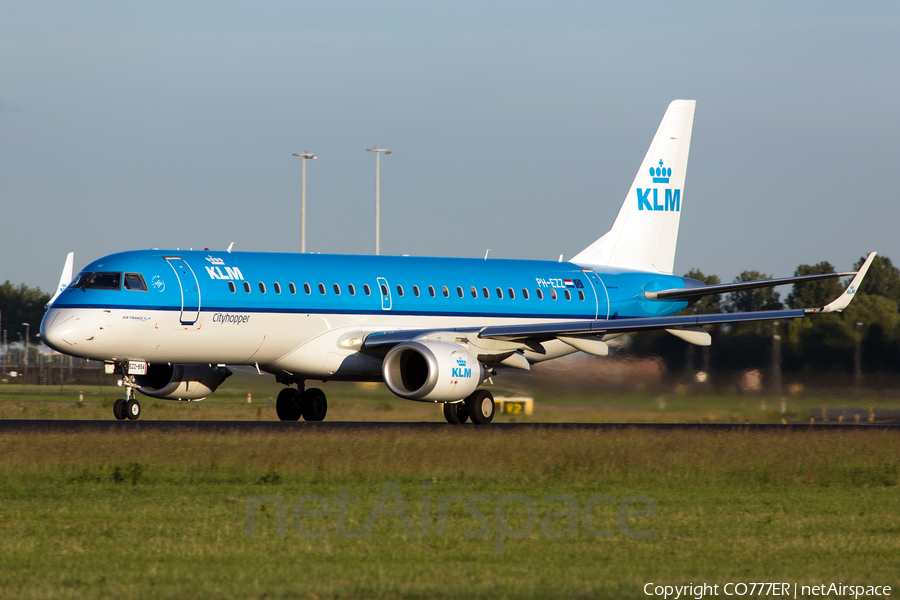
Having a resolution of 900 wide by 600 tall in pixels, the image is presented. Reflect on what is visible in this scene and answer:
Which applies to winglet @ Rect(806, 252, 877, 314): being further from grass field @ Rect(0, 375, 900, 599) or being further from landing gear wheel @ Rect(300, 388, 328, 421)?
landing gear wheel @ Rect(300, 388, 328, 421)

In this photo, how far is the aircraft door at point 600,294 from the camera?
3228 centimetres

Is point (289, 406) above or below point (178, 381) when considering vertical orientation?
below

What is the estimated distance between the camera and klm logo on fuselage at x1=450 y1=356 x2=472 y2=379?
84.3ft

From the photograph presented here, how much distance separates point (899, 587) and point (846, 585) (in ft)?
1.58

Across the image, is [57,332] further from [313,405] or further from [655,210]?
[655,210]

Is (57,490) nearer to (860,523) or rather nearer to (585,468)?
(585,468)

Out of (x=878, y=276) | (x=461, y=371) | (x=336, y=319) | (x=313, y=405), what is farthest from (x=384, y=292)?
(x=878, y=276)

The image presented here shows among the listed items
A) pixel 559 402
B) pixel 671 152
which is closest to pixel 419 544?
pixel 559 402

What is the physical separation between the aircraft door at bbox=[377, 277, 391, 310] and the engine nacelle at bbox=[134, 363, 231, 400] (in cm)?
433

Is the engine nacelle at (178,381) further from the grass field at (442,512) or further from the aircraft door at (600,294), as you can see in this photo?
the aircraft door at (600,294)

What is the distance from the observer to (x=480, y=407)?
27906mm

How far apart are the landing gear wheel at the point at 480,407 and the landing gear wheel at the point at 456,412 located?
0.19 meters

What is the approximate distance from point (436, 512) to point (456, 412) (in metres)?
13.7

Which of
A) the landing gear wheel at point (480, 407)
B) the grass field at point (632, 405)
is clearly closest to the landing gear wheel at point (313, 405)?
the grass field at point (632, 405)
